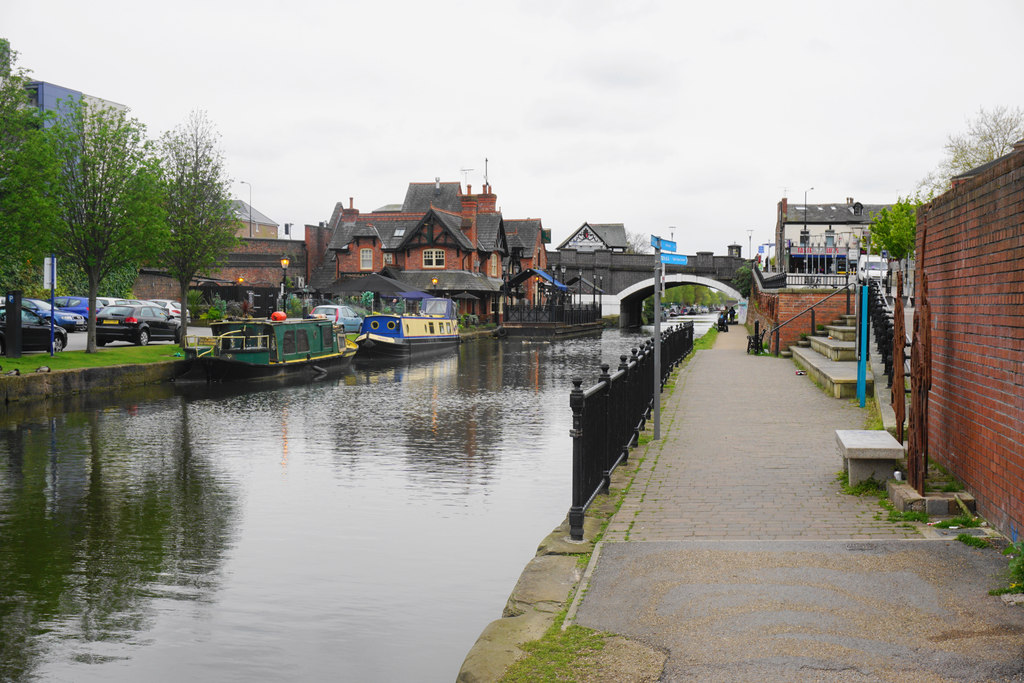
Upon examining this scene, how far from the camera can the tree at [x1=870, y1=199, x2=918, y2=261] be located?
158ft

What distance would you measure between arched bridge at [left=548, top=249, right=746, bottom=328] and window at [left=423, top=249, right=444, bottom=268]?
13.2 meters

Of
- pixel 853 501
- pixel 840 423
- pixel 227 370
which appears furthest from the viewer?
pixel 227 370

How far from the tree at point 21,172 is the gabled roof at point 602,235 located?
85.2 meters

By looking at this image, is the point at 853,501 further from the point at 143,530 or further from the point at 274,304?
the point at 274,304

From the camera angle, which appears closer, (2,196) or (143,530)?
(143,530)

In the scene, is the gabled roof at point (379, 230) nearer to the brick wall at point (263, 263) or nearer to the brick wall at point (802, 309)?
the brick wall at point (263, 263)

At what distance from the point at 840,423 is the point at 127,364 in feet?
54.3

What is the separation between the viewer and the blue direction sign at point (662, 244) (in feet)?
32.9

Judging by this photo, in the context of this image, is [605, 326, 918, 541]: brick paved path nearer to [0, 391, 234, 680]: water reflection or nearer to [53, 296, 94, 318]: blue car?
[0, 391, 234, 680]: water reflection

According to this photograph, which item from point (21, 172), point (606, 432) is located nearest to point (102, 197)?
point (21, 172)

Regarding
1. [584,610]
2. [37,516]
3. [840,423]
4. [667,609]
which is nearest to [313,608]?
[584,610]

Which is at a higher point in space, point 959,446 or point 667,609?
point 959,446

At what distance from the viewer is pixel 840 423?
39.6 feet

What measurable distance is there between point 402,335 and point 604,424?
25.8 metres
